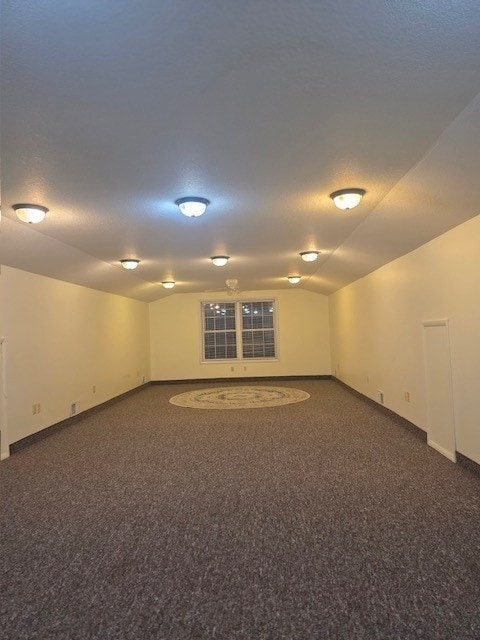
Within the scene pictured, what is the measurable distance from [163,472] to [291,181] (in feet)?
9.73

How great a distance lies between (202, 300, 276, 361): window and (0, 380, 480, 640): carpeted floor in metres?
6.38

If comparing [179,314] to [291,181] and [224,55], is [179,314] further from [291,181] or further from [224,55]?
[224,55]

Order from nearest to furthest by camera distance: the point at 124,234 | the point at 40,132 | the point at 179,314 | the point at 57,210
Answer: the point at 40,132 → the point at 57,210 → the point at 124,234 → the point at 179,314

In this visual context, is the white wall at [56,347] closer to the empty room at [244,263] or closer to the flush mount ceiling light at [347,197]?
the empty room at [244,263]

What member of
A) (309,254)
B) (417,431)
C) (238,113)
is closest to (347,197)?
(238,113)

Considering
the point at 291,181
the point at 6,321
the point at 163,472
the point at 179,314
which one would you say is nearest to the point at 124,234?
the point at 6,321

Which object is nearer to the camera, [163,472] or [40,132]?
[40,132]

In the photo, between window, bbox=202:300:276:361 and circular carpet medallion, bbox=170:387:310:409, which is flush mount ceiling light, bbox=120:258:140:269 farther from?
window, bbox=202:300:276:361

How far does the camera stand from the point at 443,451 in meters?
4.41

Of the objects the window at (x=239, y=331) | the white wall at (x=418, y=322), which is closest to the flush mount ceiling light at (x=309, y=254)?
the white wall at (x=418, y=322)

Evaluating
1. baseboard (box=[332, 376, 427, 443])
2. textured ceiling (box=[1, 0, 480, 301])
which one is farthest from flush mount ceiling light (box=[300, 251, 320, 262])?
baseboard (box=[332, 376, 427, 443])

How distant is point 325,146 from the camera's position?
101 inches

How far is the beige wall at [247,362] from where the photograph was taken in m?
11.3

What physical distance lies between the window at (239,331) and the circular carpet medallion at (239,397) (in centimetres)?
163
